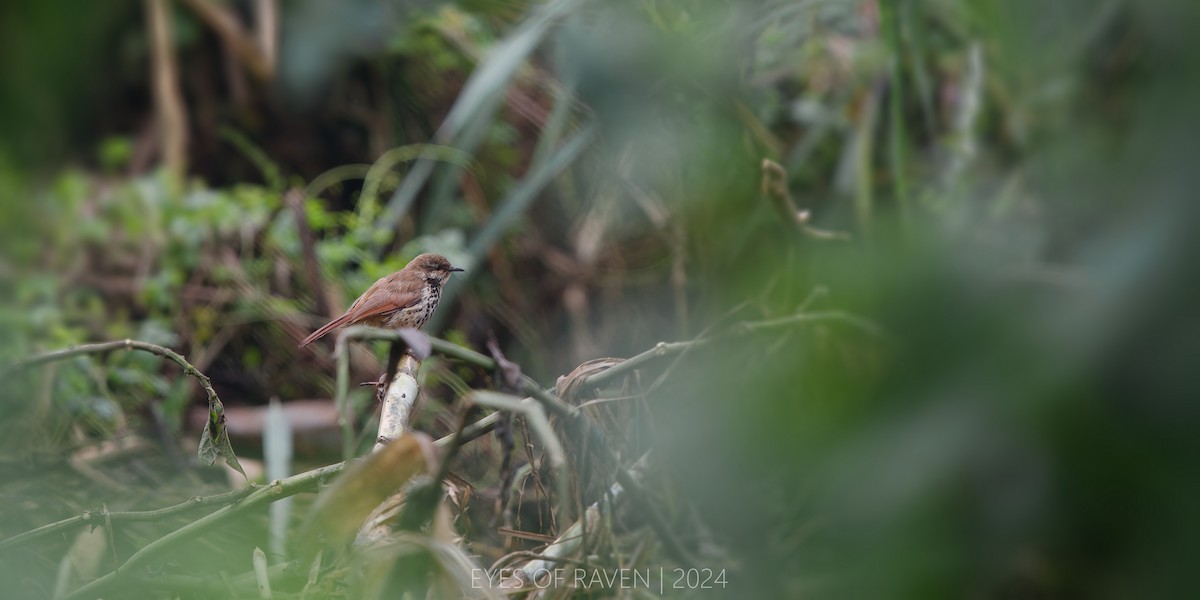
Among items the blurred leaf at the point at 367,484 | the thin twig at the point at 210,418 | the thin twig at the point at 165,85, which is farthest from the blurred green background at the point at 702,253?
the blurred leaf at the point at 367,484

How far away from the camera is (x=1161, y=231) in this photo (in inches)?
22.7

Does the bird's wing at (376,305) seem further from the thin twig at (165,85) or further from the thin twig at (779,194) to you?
the thin twig at (165,85)

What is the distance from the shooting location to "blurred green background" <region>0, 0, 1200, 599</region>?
23.4 inches

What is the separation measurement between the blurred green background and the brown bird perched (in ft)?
0.98

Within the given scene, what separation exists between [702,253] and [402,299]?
0.93 meters

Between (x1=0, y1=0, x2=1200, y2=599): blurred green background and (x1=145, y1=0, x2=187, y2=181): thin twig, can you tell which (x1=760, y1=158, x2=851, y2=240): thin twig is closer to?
(x1=0, y1=0, x2=1200, y2=599): blurred green background

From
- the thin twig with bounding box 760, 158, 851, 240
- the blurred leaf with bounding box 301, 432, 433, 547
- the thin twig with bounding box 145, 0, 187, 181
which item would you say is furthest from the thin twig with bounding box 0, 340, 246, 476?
the thin twig with bounding box 145, 0, 187, 181

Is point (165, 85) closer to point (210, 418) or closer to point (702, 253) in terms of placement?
point (702, 253)

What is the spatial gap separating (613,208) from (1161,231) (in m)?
4.84

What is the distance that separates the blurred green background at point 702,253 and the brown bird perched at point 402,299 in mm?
297

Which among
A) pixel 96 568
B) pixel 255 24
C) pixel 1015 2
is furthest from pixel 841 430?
pixel 255 24

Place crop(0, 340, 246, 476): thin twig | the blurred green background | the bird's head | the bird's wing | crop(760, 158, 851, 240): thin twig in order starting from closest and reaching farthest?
the blurred green background < crop(0, 340, 246, 476): thin twig < crop(760, 158, 851, 240): thin twig < the bird's wing < the bird's head

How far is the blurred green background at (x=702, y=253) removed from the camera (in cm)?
60

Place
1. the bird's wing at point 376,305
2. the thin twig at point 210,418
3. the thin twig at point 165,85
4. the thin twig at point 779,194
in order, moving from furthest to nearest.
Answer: the thin twig at point 165,85, the bird's wing at point 376,305, the thin twig at point 779,194, the thin twig at point 210,418
